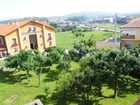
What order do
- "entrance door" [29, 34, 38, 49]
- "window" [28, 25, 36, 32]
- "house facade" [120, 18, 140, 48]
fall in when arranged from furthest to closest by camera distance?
"entrance door" [29, 34, 38, 49], "window" [28, 25, 36, 32], "house facade" [120, 18, 140, 48]

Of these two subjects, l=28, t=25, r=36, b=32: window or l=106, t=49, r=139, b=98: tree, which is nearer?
l=106, t=49, r=139, b=98: tree

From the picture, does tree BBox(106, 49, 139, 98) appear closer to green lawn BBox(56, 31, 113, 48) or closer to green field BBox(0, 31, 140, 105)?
green field BBox(0, 31, 140, 105)

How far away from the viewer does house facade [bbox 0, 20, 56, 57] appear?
2140 inches

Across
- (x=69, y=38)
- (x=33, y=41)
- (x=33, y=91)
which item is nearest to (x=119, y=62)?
(x=33, y=91)

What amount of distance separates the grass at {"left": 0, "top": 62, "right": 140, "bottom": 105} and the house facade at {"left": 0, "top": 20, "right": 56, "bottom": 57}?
14.6 metres

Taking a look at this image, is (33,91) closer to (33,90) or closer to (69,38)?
(33,90)

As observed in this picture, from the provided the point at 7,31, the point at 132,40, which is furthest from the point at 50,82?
the point at 7,31

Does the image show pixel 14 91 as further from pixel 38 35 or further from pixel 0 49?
pixel 38 35

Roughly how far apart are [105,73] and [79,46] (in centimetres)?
1952

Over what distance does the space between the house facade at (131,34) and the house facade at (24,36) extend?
22.8m

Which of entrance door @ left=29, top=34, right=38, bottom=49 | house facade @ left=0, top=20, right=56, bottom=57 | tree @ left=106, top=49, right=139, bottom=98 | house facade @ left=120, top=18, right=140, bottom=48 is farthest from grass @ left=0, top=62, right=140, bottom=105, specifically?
entrance door @ left=29, top=34, right=38, bottom=49

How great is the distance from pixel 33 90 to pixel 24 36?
Answer: 2754cm

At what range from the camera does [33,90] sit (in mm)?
32750

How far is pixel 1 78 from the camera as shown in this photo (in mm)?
38594
